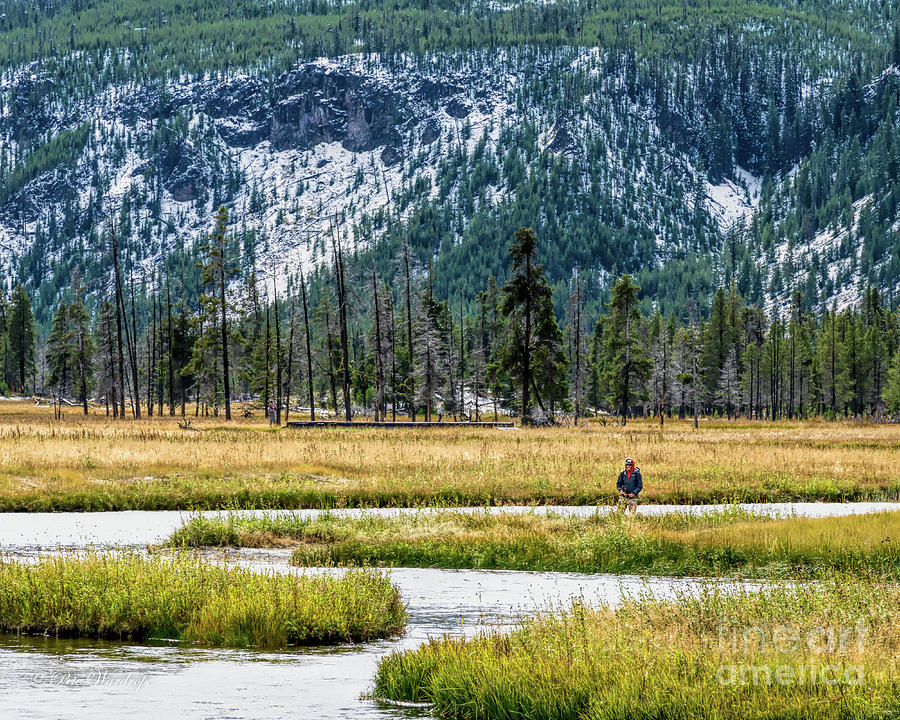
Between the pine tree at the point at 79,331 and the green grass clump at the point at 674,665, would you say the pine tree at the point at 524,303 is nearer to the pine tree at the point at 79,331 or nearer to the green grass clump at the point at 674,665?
the pine tree at the point at 79,331

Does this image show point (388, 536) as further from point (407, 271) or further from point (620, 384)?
point (620, 384)

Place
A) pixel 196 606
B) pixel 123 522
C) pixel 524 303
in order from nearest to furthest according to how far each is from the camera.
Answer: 1. pixel 196 606
2. pixel 123 522
3. pixel 524 303

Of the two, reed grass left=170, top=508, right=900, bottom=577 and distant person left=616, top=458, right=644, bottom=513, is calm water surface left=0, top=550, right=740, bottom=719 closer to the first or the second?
reed grass left=170, top=508, right=900, bottom=577

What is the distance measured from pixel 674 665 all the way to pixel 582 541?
11.7 m

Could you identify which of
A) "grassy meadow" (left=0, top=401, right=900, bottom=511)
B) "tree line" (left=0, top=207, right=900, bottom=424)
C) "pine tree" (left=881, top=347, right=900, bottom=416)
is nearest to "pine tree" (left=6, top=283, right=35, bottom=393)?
"tree line" (left=0, top=207, right=900, bottom=424)

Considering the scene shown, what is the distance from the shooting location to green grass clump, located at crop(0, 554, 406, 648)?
15.4 metres

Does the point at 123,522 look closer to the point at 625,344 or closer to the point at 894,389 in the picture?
the point at 625,344

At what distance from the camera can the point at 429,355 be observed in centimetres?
9388

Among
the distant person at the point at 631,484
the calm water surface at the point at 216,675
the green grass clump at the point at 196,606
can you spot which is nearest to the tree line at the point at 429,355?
the distant person at the point at 631,484

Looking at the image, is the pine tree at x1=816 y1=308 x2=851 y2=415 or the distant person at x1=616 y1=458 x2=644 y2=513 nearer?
the distant person at x1=616 y1=458 x2=644 y2=513

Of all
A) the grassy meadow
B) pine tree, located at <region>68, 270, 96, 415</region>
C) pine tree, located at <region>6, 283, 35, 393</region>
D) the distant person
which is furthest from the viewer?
pine tree, located at <region>6, 283, 35, 393</region>

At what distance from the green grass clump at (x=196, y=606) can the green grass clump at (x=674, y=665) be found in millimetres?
2088

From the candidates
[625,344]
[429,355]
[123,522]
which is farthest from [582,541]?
[625,344]

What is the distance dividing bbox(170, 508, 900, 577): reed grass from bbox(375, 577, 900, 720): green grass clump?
6.35 m
